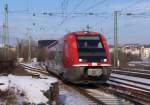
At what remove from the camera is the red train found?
22.4 m

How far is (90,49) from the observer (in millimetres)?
22984

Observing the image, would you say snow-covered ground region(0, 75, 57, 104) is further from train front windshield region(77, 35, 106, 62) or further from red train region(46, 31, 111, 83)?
train front windshield region(77, 35, 106, 62)

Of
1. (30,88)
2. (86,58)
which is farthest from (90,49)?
(30,88)

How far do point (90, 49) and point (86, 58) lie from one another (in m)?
0.62

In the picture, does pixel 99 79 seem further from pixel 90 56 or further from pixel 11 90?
pixel 11 90

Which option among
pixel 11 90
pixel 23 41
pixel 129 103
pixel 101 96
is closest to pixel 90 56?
pixel 101 96

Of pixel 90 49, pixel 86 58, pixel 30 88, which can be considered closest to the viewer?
pixel 30 88

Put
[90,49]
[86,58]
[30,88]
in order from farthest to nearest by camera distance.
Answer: [90,49]
[86,58]
[30,88]

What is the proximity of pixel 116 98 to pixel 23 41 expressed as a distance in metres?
112

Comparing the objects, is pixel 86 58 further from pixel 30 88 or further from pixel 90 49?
pixel 30 88

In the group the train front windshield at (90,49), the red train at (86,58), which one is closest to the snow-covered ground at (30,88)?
the red train at (86,58)

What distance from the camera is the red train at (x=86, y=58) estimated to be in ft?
73.4

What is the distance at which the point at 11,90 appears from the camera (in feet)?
41.8

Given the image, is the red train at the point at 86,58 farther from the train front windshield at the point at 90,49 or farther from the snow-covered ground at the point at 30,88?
the snow-covered ground at the point at 30,88
